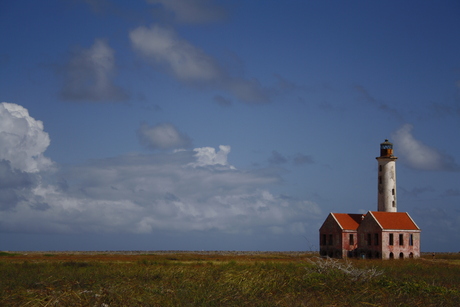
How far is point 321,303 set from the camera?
857 inches

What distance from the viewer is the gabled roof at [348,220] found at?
2486 inches

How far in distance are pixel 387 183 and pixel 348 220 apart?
6.63 m

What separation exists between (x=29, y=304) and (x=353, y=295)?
12.6 m

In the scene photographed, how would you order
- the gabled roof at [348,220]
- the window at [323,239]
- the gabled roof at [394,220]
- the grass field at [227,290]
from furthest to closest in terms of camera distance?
1. the window at [323,239]
2. the gabled roof at [348,220]
3. the gabled roof at [394,220]
4. the grass field at [227,290]

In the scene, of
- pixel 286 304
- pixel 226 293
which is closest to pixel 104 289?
pixel 226 293

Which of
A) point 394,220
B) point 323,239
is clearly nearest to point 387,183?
point 394,220

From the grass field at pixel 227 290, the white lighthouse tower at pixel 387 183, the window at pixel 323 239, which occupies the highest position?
the white lighthouse tower at pixel 387 183

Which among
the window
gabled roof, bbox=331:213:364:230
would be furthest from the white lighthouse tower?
the window

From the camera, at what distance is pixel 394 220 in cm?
6178

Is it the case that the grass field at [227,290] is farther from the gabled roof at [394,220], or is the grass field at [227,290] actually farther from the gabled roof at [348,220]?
the gabled roof at [348,220]

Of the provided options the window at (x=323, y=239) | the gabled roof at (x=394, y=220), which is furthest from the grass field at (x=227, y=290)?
the window at (x=323, y=239)

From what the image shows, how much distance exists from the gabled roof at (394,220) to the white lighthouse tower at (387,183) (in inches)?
96.2

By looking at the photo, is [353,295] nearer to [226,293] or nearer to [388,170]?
[226,293]

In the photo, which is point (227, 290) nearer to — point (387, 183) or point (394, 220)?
point (394, 220)
